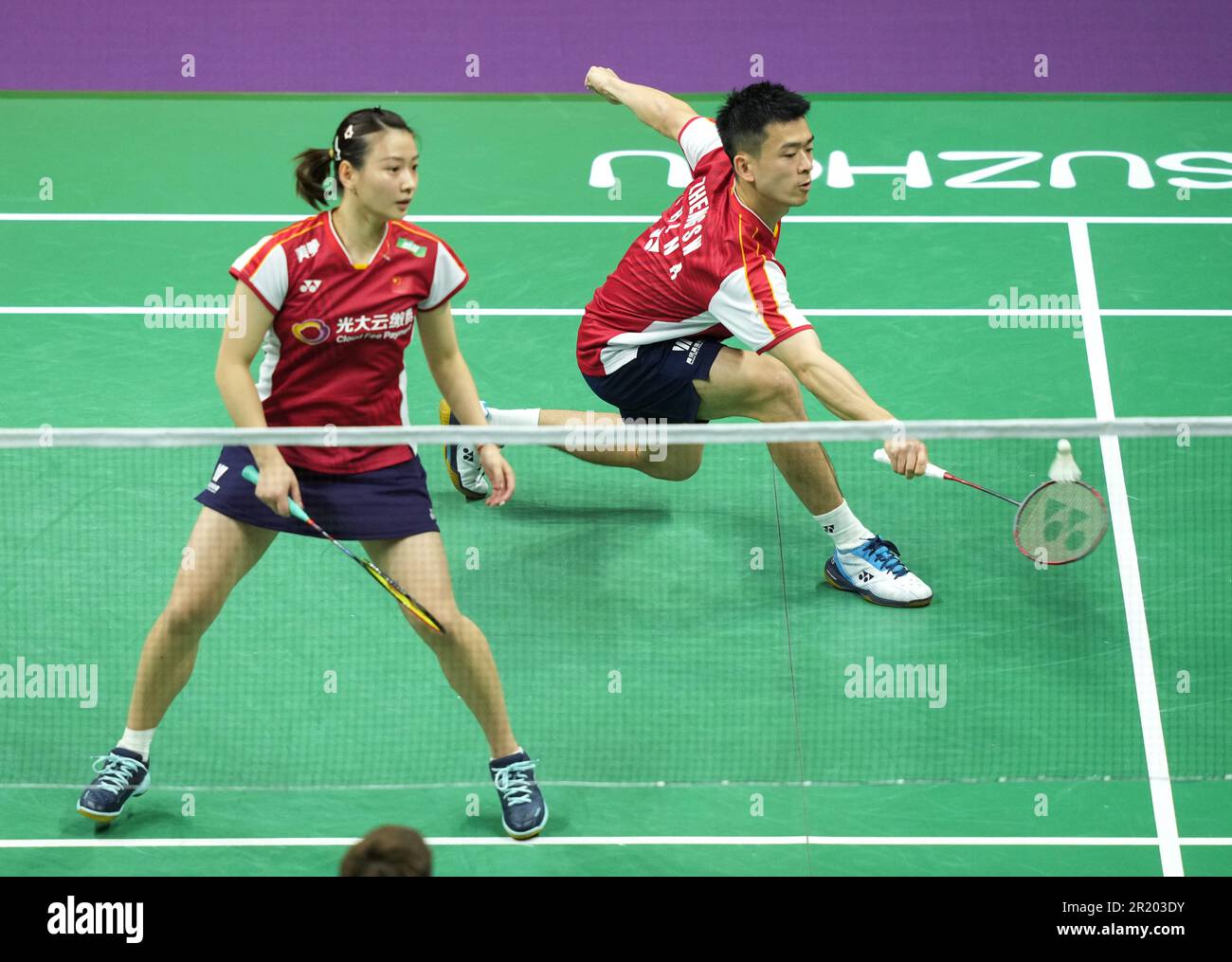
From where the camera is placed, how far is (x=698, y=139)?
6930mm

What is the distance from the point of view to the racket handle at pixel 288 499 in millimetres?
4891

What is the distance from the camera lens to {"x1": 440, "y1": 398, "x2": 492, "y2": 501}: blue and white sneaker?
6.88 meters

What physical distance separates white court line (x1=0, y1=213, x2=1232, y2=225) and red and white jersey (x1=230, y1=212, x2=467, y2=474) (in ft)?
13.5

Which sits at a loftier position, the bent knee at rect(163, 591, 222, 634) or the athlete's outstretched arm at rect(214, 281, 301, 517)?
the athlete's outstretched arm at rect(214, 281, 301, 517)

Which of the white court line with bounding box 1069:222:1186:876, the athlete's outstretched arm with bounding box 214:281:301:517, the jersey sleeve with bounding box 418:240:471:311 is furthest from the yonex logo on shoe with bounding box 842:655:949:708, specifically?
the athlete's outstretched arm with bounding box 214:281:301:517

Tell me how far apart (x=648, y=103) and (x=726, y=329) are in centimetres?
109

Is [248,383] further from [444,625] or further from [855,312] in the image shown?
[855,312]

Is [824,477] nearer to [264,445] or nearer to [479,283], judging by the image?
[264,445]

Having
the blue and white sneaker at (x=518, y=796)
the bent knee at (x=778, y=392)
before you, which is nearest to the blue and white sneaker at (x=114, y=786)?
the blue and white sneaker at (x=518, y=796)

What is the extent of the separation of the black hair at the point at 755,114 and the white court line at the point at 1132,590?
182cm

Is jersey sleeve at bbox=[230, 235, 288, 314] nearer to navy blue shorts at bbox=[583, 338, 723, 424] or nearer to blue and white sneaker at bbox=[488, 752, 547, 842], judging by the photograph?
blue and white sneaker at bbox=[488, 752, 547, 842]

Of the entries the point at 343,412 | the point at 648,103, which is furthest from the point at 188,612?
the point at 648,103

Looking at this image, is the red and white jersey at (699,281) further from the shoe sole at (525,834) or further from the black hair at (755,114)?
the shoe sole at (525,834)
